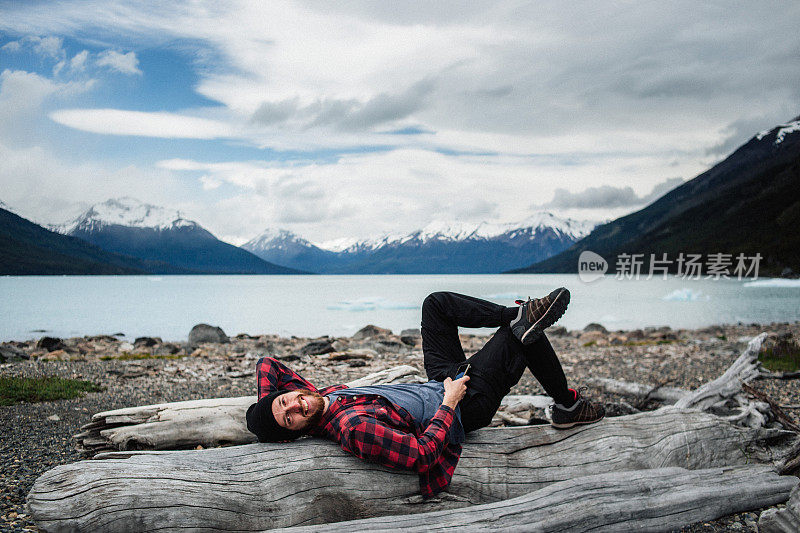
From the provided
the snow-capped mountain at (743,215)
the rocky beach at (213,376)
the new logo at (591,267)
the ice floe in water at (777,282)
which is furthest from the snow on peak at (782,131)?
the rocky beach at (213,376)

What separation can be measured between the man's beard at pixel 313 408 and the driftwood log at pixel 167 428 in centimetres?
202

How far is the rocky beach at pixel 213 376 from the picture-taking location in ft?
19.5

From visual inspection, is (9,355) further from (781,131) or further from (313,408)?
(781,131)

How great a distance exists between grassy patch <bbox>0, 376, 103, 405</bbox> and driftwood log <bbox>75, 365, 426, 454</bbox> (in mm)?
3802

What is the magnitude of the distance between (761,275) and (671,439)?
12345 cm

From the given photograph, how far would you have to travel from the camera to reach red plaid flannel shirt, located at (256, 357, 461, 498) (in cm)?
386

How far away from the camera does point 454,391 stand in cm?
444

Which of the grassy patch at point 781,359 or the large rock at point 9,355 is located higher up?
the grassy patch at point 781,359

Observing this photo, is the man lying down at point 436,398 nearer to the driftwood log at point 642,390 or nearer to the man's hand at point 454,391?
the man's hand at point 454,391

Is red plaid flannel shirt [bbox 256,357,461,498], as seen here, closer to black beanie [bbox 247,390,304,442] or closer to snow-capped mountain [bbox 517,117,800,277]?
black beanie [bbox 247,390,304,442]

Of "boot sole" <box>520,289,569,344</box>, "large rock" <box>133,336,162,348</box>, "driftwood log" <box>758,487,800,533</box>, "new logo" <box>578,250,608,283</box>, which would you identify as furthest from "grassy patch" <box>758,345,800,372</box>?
"new logo" <box>578,250,608,283</box>

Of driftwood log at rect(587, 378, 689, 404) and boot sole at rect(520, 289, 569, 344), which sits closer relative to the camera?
boot sole at rect(520, 289, 569, 344)

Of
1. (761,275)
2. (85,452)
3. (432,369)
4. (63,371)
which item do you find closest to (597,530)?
(432,369)

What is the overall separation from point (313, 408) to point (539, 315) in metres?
2.16
